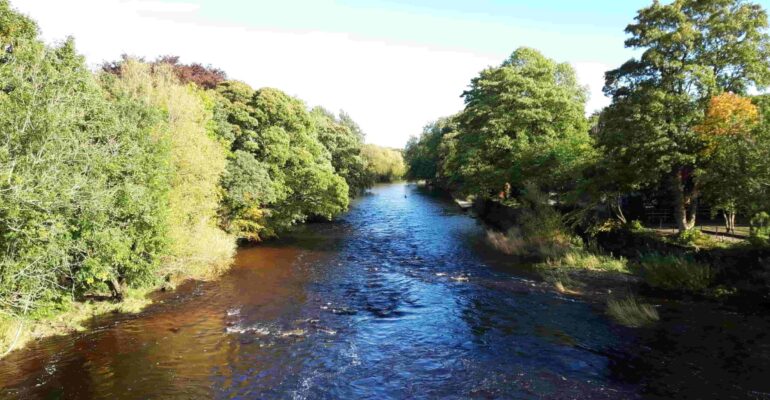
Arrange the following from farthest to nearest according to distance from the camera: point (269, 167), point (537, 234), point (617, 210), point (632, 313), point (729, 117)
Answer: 1. point (269, 167)
2. point (537, 234)
3. point (617, 210)
4. point (729, 117)
5. point (632, 313)

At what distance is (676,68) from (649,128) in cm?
393

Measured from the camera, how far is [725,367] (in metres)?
15.0

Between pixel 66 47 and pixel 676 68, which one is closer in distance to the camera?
pixel 66 47

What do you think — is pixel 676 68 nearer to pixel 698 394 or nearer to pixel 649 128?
pixel 649 128

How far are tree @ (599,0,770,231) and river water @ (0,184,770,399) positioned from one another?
826cm

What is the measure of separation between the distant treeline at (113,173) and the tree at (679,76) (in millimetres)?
23295

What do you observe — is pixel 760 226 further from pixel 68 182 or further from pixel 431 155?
pixel 431 155

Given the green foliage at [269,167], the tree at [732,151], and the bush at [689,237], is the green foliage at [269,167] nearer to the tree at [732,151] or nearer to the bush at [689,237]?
the bush at [689,237]

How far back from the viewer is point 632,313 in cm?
1961

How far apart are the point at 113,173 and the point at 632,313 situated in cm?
2115

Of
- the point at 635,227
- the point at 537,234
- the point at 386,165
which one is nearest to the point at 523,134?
the point at 537,234

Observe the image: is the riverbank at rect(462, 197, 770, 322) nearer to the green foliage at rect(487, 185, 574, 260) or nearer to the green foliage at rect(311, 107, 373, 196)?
the green foliage at rect(487, 185, 574, 260)

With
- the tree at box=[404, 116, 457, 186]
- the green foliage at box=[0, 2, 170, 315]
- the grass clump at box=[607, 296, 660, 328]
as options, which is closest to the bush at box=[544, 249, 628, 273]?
the grass clump at box=[607, 296, 660, 328]

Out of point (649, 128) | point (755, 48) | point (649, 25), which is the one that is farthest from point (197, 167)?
point (755, 48)
